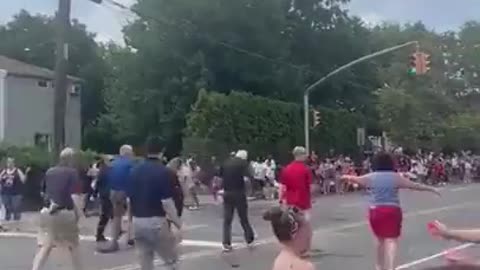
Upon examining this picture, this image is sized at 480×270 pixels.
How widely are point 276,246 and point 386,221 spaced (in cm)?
538

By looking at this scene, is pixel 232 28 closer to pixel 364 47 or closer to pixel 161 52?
pixel 161 52

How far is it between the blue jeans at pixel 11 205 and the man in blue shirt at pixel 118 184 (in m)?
7.99

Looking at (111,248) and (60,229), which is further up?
(60,229)

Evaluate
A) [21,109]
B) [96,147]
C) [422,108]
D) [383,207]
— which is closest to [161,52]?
[21,109]

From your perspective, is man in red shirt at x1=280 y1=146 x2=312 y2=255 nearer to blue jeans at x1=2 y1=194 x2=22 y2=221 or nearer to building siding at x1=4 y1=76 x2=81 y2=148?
blue jeans at x1=2 y1=194 x2=22 y2=221

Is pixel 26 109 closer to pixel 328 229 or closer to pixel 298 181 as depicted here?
pixel 328 229

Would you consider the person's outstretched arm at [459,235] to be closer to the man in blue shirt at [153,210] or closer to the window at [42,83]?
the man in blue shirt at [153,210]

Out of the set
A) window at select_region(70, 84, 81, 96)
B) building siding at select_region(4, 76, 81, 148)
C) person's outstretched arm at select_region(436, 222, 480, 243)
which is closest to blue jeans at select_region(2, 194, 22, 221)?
person's outstretched arm at select_region(436, 222, 480, 243)

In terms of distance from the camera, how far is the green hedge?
1634 inches

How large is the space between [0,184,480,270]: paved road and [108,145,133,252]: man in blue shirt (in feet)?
1.35

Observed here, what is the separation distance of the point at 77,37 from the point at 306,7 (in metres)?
22.3

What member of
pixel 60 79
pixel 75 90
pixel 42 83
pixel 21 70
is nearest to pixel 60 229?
pixel 60 79

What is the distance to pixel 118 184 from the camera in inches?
681

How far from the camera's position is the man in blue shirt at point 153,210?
10.9 meters
